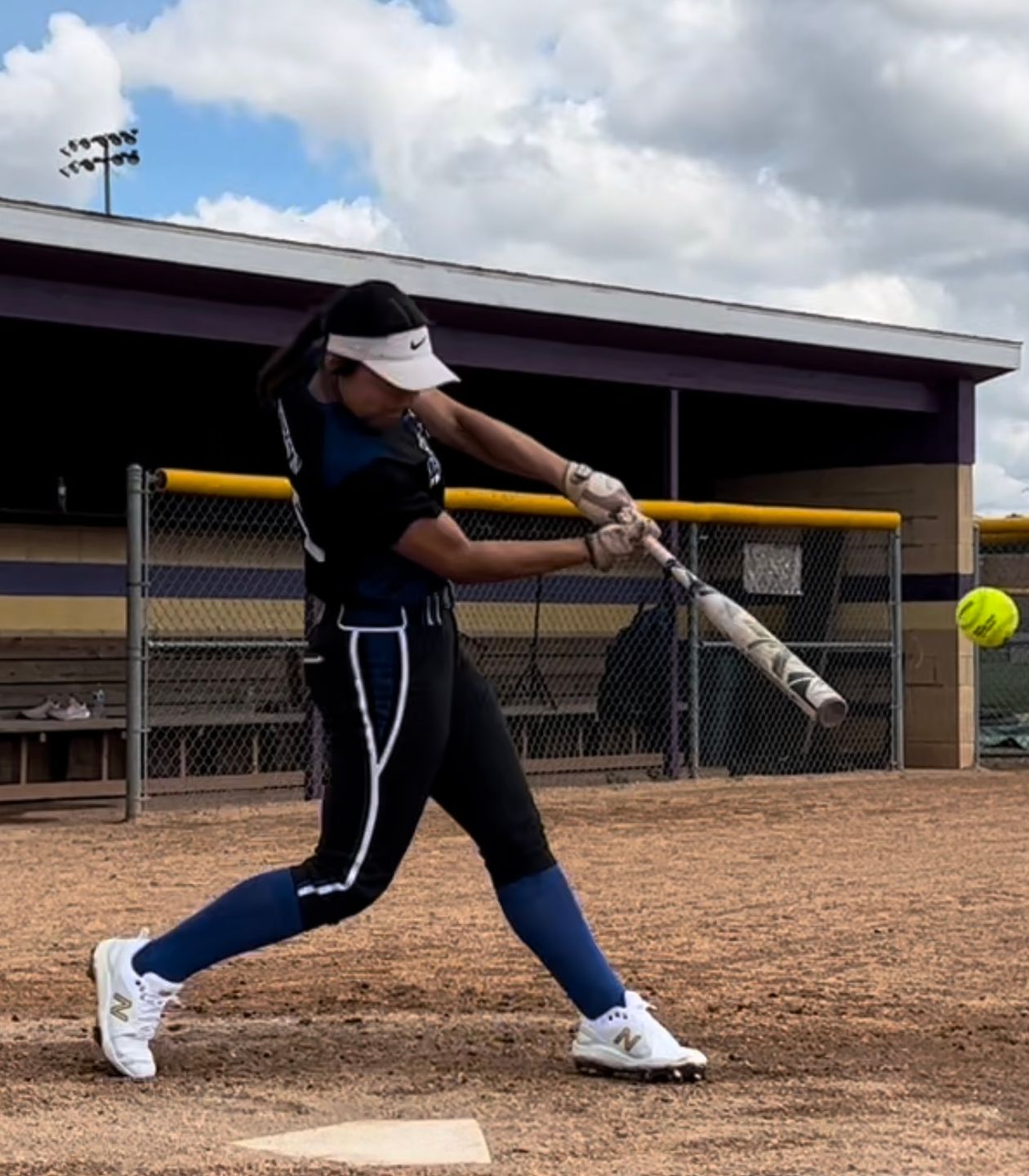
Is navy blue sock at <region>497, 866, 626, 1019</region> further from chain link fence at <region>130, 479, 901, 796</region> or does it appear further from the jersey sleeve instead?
chain link fence at <region>130, 479, 901, 796</region>

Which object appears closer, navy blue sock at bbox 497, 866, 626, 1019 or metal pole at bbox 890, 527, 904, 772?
navy blue sock at bbox 497, 866, 626, 1019

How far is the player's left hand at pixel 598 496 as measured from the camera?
4121 mm

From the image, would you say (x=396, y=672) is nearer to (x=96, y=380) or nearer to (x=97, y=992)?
(x=97, y=992)

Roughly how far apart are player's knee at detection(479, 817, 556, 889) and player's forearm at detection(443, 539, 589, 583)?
1.98ft

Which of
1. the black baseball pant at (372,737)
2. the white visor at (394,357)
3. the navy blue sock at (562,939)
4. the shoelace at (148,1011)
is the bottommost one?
the shoelace at (148,1011)

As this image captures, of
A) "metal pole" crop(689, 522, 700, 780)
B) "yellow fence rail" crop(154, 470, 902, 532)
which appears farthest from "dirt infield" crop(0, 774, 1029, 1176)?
"metal pole" crop(689, 522, 700, 780)

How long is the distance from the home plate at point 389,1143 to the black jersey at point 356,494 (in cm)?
108

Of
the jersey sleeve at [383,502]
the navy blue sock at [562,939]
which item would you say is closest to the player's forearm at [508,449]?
the jersey sleeve at [383,502]

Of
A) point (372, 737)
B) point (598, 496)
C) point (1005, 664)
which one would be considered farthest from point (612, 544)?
point (1005, 664)

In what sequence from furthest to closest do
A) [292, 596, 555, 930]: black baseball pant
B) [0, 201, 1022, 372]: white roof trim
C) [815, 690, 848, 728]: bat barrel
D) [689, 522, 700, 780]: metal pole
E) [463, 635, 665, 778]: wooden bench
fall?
[463, 635, 665, 778]: wooden bench < [689, 522, 700, 780]: metal pole < [0, 201, 1022, 372]: white roof trim < [815, 690, 848, 728]: bat barrel < [292, 596, 555, 930]: black baseball pant

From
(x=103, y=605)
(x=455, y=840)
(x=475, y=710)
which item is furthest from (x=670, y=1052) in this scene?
(x=103, y=605)

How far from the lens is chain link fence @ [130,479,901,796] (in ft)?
41.3

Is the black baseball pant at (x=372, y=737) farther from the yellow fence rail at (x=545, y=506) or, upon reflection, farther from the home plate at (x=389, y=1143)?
the yellow fence rail at (x=545, y=506)

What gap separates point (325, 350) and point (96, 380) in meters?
11.0
